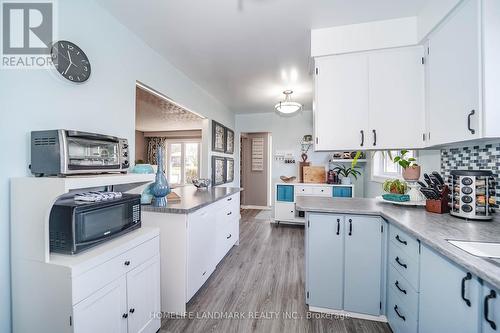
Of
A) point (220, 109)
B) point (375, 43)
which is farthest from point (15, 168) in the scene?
point (220, 109)

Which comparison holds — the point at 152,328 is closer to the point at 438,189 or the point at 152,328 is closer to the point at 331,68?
the point at 438,189

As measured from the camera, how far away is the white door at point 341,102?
1930 millimetres

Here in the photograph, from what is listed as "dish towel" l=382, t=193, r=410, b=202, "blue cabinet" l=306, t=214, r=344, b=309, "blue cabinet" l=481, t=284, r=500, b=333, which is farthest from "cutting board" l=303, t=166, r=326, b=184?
"blue cabinet" l=481, t=284, r=500, b=333

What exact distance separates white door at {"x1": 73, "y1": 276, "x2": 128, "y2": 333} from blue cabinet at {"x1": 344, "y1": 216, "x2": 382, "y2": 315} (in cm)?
158

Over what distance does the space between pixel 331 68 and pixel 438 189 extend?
1330 millimetres

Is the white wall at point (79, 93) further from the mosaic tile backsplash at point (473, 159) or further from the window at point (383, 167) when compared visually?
the window at point (383, 167)

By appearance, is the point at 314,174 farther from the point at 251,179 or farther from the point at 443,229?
the point at 443,229

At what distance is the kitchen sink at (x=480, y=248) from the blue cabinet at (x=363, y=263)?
66cm

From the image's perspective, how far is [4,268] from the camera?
113 cm

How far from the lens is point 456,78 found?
4.50 ft

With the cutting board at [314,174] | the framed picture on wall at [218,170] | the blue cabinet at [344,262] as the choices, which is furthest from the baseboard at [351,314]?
the cutting board at [314,174]

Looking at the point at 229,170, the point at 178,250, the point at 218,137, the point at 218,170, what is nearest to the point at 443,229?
the point at 178,250

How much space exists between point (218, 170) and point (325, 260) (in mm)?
2709

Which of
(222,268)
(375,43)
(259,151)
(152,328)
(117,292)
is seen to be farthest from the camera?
(259,151)
